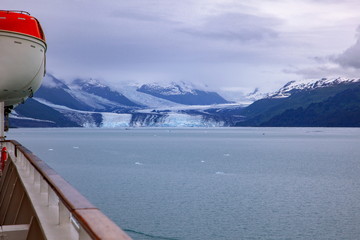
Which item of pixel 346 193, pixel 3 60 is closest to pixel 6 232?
pixel 3 60

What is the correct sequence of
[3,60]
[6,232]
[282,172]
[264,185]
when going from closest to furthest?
[6,232] < [3,60] < [264,185] < [282,172]

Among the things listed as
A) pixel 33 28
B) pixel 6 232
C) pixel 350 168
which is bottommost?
pixel 350 168

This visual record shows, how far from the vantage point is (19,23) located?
962 cm

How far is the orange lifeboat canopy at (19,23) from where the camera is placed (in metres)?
9.45

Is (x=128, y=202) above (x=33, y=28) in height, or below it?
below

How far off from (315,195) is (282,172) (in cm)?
1597

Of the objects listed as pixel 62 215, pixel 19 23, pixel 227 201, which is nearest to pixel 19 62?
pixel 19 23

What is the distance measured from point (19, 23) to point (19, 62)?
86 centimetres

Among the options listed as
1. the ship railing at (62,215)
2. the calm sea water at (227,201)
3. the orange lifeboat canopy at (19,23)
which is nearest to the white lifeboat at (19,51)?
the orange lifeboat canopy at (19,23)

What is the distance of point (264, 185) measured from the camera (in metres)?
36.3

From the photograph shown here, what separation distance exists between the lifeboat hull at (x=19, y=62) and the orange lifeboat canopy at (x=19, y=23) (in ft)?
0.29

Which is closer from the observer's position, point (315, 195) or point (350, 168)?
point (315, 195)

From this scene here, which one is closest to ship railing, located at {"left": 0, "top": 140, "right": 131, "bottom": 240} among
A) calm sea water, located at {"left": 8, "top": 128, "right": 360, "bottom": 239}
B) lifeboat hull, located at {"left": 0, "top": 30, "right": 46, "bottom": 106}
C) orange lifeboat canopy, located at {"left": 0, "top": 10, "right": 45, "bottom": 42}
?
lifeboat hull, located at {"left": 0, "top": 30, "right": 46, "bottom": 106}

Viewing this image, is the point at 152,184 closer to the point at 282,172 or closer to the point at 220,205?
the point at 220,205
